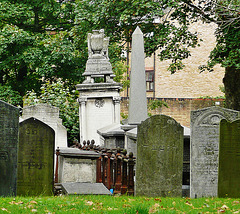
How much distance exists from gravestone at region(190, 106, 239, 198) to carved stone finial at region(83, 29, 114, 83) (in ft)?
35.0

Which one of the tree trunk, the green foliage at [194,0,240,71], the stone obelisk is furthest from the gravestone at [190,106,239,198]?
the tree trunk

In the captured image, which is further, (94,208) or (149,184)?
(149,184)

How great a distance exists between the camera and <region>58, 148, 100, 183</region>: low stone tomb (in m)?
10.1

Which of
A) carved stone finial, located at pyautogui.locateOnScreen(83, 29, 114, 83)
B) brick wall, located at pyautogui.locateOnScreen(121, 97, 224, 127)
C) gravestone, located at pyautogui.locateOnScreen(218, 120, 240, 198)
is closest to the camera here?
gravestone, located at pyautogui.locateOnScreen(218, 120, 240, 198)

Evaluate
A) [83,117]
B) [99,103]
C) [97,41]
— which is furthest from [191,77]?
[83,117]

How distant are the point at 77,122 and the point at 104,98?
137 inches

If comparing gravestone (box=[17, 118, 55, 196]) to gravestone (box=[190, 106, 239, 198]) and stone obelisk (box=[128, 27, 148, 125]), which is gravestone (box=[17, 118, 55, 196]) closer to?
gravestone (box=[190, 106, 239, 198])

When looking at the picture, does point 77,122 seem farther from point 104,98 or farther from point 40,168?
point 40,168

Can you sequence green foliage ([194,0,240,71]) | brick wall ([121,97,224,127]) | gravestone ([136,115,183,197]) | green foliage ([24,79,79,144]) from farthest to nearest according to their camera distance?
brick wall ([121,97,224,127]) < green foliage ([24,79,79,144]) < green foliage ([194,0,240,71]) < gravestone ([136,115,183,197])

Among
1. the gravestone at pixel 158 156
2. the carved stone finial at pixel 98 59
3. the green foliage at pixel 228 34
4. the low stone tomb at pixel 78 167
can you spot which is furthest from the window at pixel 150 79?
the gravestone at pixel 158 156

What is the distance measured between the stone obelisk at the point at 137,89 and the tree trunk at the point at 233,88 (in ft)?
26.3

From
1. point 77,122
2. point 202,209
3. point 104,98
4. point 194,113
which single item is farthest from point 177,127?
point 77,122

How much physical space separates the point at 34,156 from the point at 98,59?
12624 millimetres

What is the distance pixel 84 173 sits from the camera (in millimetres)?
10211
